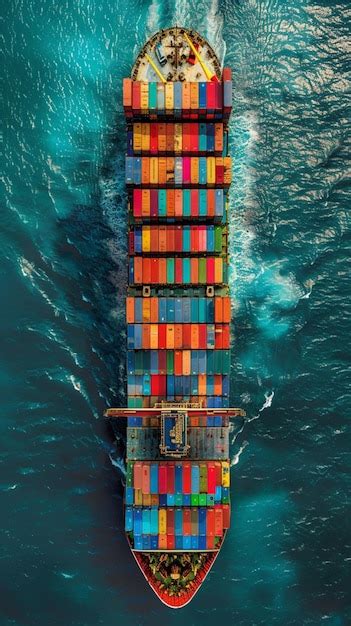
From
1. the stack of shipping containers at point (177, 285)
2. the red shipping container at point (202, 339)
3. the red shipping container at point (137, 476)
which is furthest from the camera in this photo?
the red shipping container at point (202, 339)

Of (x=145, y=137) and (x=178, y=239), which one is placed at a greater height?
(x=145, y=137)

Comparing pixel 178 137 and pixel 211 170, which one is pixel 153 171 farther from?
pixel 211 170

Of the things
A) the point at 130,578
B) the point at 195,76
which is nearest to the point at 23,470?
the point at 130,578

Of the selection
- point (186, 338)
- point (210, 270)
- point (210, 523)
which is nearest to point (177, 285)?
point (210, 270)

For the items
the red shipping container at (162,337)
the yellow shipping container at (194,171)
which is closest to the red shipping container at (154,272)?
the red shipping container at (162,337)

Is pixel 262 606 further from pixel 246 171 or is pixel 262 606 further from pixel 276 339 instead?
pixel 246 171

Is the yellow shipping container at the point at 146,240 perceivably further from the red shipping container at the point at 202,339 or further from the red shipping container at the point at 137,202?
the red shipping container at the point at 202,339
